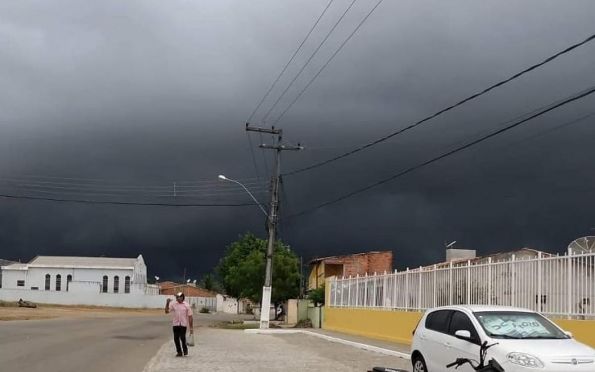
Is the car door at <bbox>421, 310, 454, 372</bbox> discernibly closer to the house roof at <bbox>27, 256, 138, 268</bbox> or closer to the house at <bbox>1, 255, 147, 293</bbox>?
the house at <bbox>1, 255, 147, 293</bbox>

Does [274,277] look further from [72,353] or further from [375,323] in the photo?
[72,353]

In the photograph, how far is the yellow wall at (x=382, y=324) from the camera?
14594mm

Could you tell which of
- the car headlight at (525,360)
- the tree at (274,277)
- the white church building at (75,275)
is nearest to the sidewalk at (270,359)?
the car headlight at (525,360)

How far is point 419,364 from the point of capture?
12.5 metres

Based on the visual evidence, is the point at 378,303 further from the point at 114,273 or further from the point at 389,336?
the point at 114,273

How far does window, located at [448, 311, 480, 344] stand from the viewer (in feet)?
35.2

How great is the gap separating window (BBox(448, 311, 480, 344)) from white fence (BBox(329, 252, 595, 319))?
395cm

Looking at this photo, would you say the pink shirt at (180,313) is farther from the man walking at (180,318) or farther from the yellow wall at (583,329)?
the yellow wall at (583,329)

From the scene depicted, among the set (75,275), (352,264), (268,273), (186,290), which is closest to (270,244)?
(268,273)

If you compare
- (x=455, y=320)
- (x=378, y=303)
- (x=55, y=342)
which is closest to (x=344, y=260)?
(x=378, y=303)

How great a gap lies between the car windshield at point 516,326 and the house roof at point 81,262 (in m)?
96.3

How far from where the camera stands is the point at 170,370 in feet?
48.3

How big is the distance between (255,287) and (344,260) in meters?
8.66

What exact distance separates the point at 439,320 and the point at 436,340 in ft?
1.51
